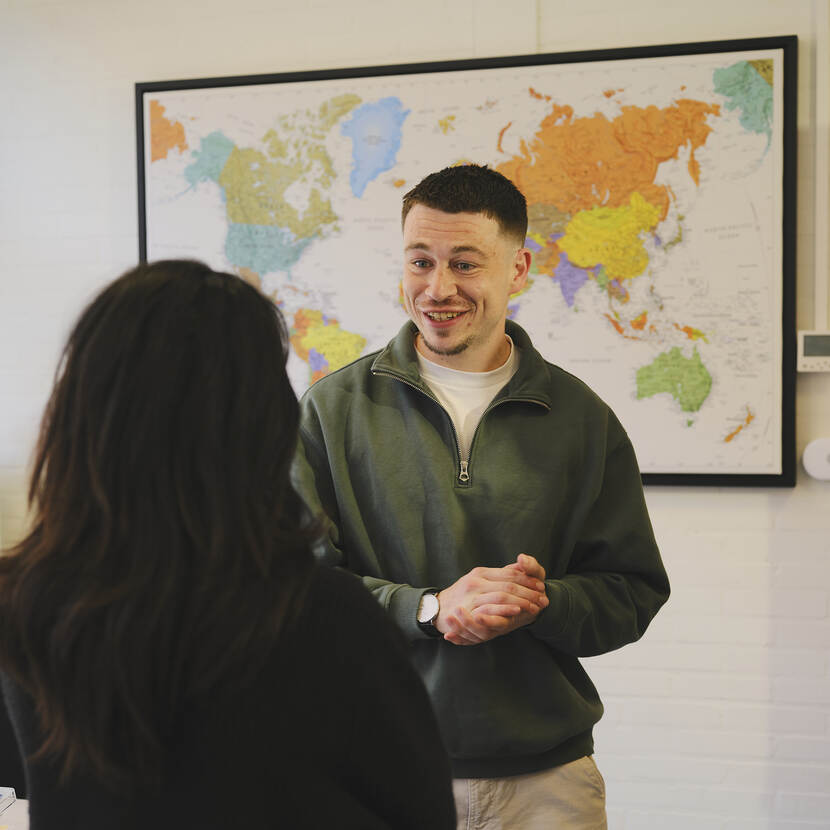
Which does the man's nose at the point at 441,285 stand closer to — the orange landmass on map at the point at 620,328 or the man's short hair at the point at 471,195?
the man's short hair at the point at 471,195

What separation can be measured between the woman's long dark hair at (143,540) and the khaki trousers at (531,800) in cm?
86

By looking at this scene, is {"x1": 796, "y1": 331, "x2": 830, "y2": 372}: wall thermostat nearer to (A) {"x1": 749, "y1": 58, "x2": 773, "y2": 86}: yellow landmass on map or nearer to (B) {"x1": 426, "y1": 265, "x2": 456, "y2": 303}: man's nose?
(A) {"x1": 749, "y1": 58, "x2": 773, "y2": 86}: yellow landmass on map

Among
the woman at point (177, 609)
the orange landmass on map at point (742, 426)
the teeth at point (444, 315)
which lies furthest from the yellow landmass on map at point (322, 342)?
the woman at point (177, 609)

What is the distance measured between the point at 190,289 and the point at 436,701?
93 centimetres

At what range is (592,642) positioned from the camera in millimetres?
1547

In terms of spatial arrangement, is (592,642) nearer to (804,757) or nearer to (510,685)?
(510,685)

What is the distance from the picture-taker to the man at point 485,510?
4.97 feet

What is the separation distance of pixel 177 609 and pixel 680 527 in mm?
2129

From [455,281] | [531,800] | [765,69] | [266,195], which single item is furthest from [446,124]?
[531,800]

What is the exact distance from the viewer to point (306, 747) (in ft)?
2.65

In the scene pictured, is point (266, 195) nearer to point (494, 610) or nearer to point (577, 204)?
point (577, 204)

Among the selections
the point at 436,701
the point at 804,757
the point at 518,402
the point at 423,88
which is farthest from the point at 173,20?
the point at 804,757

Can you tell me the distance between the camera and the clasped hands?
1.41 metres

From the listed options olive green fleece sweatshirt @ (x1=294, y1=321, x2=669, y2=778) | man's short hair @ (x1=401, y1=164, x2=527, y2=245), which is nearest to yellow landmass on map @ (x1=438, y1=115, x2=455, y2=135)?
man's short hair @ (x1=401, y1=164, x2=527, y2=245)
